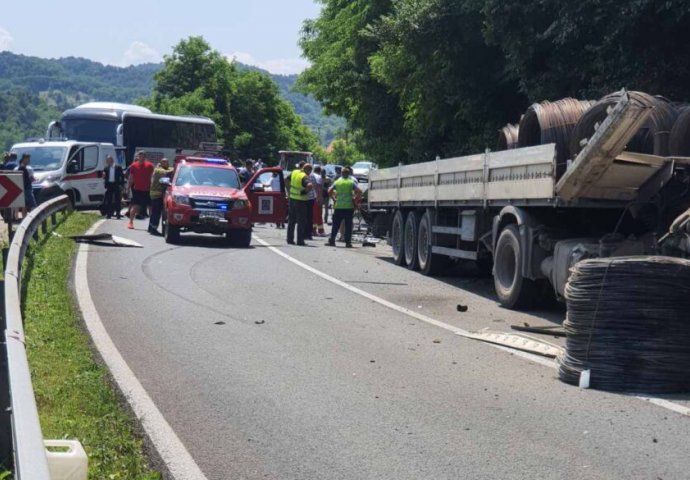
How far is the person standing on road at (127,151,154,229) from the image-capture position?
85.8 ft

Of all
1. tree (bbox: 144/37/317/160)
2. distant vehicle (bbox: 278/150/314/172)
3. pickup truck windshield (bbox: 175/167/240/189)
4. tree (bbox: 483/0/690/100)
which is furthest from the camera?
tree (bbox: 144/37/317/160)

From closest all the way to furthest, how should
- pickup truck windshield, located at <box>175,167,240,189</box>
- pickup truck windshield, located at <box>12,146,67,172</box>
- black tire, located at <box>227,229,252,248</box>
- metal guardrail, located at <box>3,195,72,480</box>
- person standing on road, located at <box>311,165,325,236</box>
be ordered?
metal guardrail, located at <box>3,195,72,480</box>
black tire, located at <box>227,229,252,248</box>
pickup truck windshield, located at <box>175,167,240,189</box>
person standing on road, located at <box>311,165,325,236</box>
pickup truck windshield, located at <box>12,146,67,172</box>

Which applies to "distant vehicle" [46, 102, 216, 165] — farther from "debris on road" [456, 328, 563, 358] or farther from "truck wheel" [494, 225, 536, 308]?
"debris on road" [456, 328, 563, 358]

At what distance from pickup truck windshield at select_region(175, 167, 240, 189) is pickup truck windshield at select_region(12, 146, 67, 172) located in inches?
294

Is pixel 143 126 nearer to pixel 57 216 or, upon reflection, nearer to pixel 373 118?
pixel 373 118

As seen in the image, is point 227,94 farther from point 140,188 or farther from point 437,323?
point 437,323

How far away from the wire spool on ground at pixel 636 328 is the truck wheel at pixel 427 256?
9.61 meters

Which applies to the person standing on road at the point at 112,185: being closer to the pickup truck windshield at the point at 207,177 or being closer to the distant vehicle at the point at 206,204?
the distant vehicle at the point at 206,204

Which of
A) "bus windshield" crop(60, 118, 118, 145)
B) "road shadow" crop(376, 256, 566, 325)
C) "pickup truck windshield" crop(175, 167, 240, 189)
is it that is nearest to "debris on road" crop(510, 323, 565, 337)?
"road shadow" crop(376, 256, 566, 325)

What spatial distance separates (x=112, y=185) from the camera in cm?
2891

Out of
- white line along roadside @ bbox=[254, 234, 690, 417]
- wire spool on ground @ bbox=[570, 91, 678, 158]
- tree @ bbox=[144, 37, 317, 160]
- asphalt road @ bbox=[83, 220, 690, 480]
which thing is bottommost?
asphalt road @ bbox=[83, 220, 690, 480]

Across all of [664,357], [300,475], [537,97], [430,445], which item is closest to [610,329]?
[664,357]

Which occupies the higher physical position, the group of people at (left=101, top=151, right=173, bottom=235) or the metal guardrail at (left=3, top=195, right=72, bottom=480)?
the group of people at (left=101, top=151, right=173, bottom=235)

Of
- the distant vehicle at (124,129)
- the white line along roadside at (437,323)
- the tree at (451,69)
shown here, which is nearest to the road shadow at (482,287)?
the white line along roadside at (437,323)
